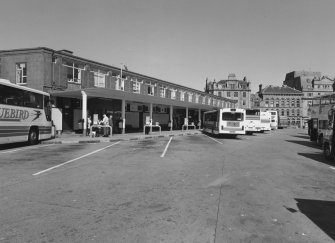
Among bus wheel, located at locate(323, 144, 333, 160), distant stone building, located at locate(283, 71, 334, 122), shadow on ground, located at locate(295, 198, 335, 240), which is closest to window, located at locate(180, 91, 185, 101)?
bus wheel, located at locate(323, 144, 333, 160)

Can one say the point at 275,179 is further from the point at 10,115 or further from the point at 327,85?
the point at 327,85

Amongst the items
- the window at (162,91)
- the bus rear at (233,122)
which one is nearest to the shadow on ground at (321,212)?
the bus rear at (233,122)

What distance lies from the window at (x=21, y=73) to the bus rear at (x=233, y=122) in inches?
710

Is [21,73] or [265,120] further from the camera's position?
[265,120]

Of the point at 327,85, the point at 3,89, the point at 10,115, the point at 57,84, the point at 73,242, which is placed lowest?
the point at 73,242

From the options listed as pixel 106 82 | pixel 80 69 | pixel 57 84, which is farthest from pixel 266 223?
pixel 106 82

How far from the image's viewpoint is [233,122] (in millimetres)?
25391

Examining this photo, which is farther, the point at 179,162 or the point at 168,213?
the point at 179,162

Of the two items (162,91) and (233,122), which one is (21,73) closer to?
(233,122)

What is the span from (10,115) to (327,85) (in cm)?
11522

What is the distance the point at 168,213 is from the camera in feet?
17.1

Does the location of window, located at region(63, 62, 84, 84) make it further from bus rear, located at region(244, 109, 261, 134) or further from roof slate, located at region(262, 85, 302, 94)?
roof slate, located at region(262, 85, 302, 94)

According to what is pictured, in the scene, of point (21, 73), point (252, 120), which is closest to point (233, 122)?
point (252, 120)

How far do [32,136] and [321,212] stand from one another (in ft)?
52.4
